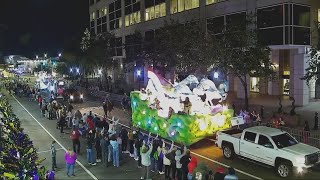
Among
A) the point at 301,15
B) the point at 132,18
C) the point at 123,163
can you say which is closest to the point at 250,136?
the point at 123,163

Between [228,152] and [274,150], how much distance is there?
3.05m

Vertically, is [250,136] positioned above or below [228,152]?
above

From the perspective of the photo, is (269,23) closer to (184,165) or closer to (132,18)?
(184,165)

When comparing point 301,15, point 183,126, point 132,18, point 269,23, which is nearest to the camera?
point 183,126

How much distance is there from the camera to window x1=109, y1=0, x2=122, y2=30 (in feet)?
228

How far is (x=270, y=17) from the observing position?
3484cm

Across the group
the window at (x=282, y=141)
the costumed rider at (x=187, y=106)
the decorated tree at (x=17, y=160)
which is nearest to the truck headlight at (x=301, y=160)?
the window at (x=282, y=141)

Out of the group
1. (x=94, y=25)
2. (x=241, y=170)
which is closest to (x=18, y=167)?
(x=241, y=170)

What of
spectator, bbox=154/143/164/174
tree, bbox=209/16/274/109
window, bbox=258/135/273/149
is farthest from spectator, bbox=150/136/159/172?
tree, bbox=209/16/274/109

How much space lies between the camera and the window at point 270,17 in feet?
112

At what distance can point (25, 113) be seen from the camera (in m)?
36.4

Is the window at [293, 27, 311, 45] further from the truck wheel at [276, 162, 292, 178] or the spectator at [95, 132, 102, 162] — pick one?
the spectator at [95, 132, 102, 162]

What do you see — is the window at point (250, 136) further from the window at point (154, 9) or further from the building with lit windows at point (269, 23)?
the window at point (154, 9)

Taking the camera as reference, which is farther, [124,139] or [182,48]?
[182,48]
